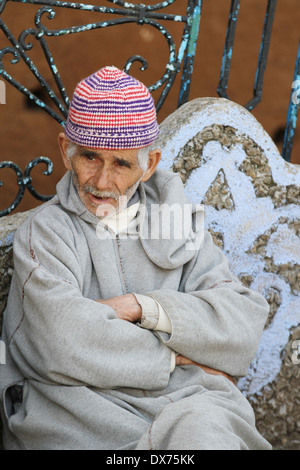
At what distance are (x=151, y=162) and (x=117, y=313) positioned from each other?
0.61 m

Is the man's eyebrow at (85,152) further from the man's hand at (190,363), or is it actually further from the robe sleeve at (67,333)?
the man's hand at (190,363)

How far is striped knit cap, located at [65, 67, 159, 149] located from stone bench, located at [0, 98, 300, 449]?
2.10 ft

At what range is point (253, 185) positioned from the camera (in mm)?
3402

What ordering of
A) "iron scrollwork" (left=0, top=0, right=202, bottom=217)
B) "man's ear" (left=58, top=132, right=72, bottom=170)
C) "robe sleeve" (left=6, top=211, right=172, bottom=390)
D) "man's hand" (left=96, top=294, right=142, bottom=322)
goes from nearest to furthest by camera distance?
→ 1. "robe sleeve" (left=6, top=211, right=172, bottom=390)
2. "man's hand" (left=96, top=294, right=142, bottom=322)
3. "man's ear" (left=58, top=132, right=72, bottom=170)
4. "iron scrollwork" (left=0, top=0, right=202, bottom=217)

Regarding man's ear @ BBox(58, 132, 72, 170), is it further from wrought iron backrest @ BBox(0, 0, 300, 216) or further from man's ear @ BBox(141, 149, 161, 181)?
wrought iron backrest @ BBox(0, 0, 300, 216)

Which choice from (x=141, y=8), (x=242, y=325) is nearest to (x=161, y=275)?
(x=242, y=325)

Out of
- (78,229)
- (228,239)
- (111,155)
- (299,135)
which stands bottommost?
(299,135)

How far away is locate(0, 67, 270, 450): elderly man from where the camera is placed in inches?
98.4

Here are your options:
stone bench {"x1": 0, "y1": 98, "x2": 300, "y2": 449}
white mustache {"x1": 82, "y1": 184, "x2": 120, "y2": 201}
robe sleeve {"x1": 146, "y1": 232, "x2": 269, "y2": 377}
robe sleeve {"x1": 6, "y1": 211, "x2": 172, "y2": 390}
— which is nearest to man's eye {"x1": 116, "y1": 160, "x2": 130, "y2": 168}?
white mustache {"x1": 82, "y1": 184, "x2": 120, "y2": 201}

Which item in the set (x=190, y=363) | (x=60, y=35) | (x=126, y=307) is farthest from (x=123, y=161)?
(x=60, y=35)

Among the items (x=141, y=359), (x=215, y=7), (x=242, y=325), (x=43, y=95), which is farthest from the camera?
(x=43, y=95)

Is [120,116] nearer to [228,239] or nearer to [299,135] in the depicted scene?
[228,239]

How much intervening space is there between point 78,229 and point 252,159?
101cm

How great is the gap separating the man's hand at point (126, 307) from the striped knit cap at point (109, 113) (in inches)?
20.7
